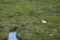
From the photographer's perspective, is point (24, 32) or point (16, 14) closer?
point (24, 32)

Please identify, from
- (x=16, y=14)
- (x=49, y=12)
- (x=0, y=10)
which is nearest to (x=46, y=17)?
(x=49, y=12)

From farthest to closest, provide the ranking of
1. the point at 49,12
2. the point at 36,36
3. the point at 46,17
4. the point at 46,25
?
1. the point at 49,12
2. the point at 46,17
3. the point at 46,25
4. the point at 36,36

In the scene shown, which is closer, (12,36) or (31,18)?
(12,36)

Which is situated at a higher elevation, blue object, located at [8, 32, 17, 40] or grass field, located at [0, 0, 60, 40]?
grass field, located at [0, 0, 60, 40]

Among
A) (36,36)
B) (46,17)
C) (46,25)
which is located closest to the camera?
(36,36)

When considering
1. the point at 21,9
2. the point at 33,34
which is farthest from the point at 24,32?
the point at 21,9

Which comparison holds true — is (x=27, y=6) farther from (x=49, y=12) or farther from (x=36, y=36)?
(x=36, y=36)

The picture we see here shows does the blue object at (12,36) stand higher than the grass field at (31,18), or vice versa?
the grass field at (31,18)
